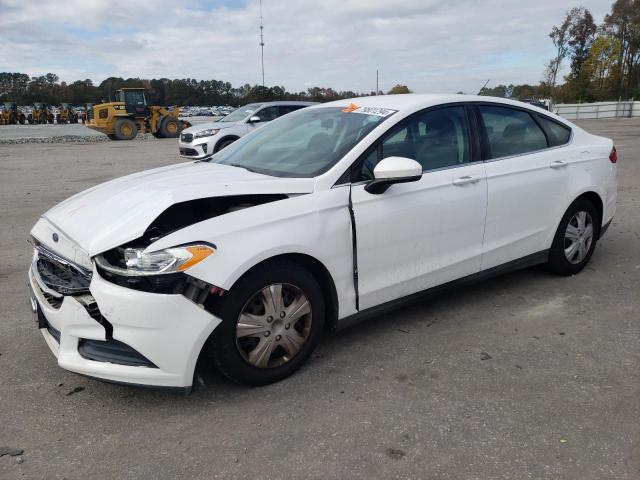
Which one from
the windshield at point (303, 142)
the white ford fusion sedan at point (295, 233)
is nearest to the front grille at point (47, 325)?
the white ford fusion sedan at point (295, 233)

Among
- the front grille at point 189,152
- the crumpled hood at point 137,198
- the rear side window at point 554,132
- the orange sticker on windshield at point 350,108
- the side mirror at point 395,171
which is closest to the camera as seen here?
the crumpled hood at point 137,198

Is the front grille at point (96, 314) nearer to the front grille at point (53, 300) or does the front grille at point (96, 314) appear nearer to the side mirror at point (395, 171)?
the front grille at point (53, 300)

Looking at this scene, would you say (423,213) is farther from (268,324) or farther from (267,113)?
(267,113)

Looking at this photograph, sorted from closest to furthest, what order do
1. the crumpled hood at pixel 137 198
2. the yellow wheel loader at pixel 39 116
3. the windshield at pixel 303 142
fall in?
the crumpled hood at pixel 137 198
the windshield at pixel 303 142
the yellow wheel loader at pixel 39 116

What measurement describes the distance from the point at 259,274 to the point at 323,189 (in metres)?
0.68

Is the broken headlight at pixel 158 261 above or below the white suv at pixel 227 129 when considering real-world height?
below

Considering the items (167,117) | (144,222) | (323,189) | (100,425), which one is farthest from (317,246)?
(167,117)

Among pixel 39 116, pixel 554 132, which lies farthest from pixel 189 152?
pixel 39 116

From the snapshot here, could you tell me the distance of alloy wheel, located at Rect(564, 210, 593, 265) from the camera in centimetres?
464

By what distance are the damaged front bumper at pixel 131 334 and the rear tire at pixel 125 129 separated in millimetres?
26407

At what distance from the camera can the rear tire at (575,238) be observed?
4.57 metres

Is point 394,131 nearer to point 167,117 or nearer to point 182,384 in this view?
point 182,384

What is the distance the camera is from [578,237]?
15.5ft

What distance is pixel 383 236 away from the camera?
338 centimetres
